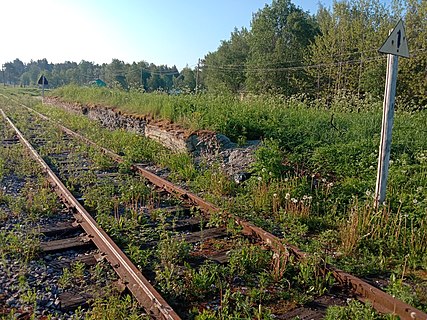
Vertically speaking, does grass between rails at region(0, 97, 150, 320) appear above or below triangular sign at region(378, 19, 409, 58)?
below

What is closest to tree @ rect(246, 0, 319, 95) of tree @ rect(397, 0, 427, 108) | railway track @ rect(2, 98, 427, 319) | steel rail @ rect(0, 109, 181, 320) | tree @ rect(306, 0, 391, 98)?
tree @ rect(306, 0, 391, 98)

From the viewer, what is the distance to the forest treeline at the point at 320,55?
26125 millimetres

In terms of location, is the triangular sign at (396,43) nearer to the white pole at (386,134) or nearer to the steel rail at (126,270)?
the white pole at (386,134)

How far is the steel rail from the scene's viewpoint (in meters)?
3.08

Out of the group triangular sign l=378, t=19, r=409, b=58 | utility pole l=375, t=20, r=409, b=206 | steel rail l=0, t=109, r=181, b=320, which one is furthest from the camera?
utility pole l=375, t=20, r=409, b=206

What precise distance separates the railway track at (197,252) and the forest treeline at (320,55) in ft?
31.3

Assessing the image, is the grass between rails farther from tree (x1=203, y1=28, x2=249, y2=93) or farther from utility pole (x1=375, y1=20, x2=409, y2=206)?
tree (x1=203, y1=28, x2=249, y2=93)

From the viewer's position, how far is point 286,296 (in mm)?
3412

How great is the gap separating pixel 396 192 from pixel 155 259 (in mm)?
3618

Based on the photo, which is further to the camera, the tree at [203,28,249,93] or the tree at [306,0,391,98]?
the tree at [203,28,249,93]

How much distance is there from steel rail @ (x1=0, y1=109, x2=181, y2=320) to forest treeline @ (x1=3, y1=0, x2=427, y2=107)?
33.9 ft

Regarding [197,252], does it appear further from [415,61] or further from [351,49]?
[351,49]

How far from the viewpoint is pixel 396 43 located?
15.9 feet

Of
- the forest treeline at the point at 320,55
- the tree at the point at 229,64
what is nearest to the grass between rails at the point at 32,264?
the forest treeline at the point at 320,55
